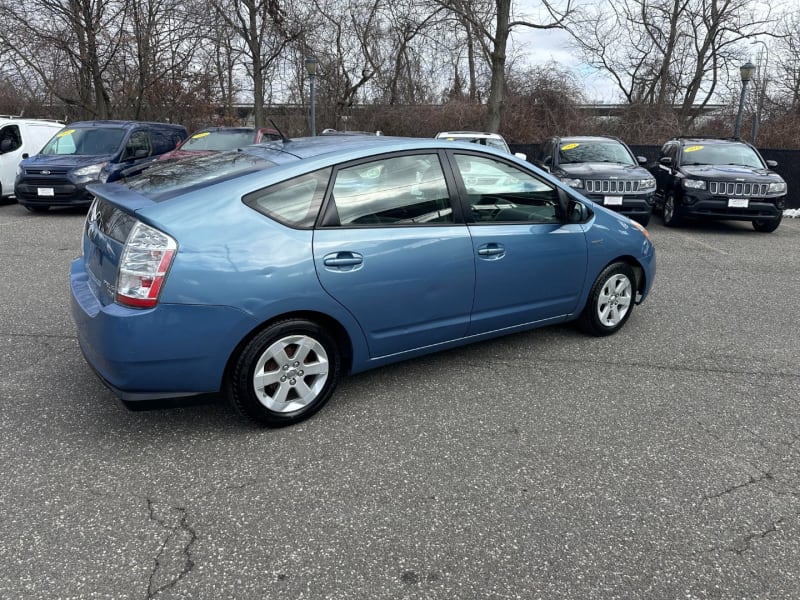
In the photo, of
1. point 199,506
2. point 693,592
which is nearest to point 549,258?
point 693,592

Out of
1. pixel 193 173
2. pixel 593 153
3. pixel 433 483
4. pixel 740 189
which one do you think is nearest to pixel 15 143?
pixel 193 173

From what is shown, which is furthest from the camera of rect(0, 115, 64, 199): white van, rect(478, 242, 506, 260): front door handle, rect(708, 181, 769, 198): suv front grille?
rect(0, 115, 64, 199): white van

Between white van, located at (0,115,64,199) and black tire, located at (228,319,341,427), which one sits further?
white van, located at (0,115,64,199)

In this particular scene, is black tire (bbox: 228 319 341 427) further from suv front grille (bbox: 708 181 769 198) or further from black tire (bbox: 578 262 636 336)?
suv front grille (bbox: 708 181 769 198)

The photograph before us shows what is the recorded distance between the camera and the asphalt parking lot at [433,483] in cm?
232

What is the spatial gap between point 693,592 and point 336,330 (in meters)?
2.11

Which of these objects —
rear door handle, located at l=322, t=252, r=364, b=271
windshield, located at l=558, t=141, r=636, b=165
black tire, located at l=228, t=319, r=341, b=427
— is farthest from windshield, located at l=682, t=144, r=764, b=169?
black tire, located at l=228, t=319, r=341, b=427

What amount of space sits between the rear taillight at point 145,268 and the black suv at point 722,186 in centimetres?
1002

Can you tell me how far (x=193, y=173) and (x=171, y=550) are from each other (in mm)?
2110

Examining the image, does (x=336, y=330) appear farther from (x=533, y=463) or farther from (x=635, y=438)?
(x=635, y=438)

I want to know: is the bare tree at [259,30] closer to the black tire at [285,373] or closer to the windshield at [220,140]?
the windshield at [220,140]

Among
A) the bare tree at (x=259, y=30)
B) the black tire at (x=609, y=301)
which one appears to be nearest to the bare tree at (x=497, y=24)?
the bare tree at (x=259, y=30)

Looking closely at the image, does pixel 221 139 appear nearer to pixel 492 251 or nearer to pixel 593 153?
pixel 593 153

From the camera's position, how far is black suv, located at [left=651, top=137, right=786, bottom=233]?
10438 millimetres
